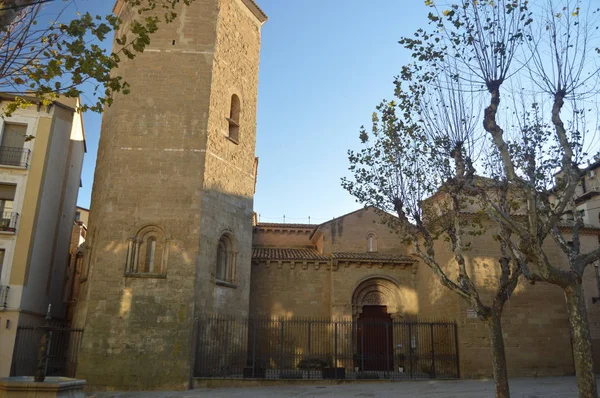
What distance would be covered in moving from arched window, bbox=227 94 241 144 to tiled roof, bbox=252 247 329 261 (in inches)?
213

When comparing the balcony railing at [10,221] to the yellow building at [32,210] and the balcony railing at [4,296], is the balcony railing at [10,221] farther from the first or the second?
the balcony railing at [4,296]

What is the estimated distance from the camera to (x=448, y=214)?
44.7 ft

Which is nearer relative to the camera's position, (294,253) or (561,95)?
(561,95)

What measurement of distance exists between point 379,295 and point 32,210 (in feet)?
46.8

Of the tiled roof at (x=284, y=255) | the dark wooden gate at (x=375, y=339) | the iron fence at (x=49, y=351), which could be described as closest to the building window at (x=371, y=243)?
the tiled roof at (x=284, y=255)

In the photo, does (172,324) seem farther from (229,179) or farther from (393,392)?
(393,392)

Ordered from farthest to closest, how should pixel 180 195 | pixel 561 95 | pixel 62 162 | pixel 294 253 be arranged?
pixel 294 253 < pixel 62 162 < pixel 180 195 < pixel 561 95

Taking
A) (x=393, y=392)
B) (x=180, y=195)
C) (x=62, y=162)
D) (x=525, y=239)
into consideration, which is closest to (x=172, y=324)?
(x=180, y=195)

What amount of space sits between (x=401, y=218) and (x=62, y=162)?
14288mm

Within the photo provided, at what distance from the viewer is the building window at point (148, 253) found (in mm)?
16145

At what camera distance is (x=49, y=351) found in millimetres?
16594

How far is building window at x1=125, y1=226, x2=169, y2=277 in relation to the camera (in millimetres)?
16145

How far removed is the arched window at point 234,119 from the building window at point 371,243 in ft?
27.5

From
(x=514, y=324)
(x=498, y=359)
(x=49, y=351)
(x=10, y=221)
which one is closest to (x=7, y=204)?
(x=10, y=221)
